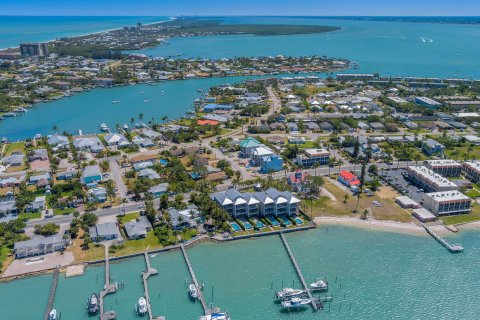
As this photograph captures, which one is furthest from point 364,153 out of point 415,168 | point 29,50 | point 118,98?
point 29,50

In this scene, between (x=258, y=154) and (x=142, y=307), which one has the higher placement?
(x=258, y=154)

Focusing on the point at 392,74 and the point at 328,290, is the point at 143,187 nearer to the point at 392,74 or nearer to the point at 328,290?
the point at 328,290

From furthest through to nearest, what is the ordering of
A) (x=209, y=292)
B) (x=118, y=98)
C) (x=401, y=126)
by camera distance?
(x=118, y=98) < (x=401, y=126) < (x=209, y=292)

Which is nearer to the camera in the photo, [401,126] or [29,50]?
[401,126]

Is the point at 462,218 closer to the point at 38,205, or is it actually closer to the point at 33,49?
the point at 38,205

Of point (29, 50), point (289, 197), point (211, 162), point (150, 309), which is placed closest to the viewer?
point (150, 309)

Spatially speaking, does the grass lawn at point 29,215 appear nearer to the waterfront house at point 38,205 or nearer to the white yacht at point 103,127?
the waterfront house at point 38,205

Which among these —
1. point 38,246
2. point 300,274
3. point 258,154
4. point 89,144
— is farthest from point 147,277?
point 89,144

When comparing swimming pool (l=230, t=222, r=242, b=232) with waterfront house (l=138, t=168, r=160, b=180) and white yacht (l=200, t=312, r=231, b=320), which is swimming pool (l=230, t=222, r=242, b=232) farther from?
waterfront house (l=138, t=168, r=160, b=180)
